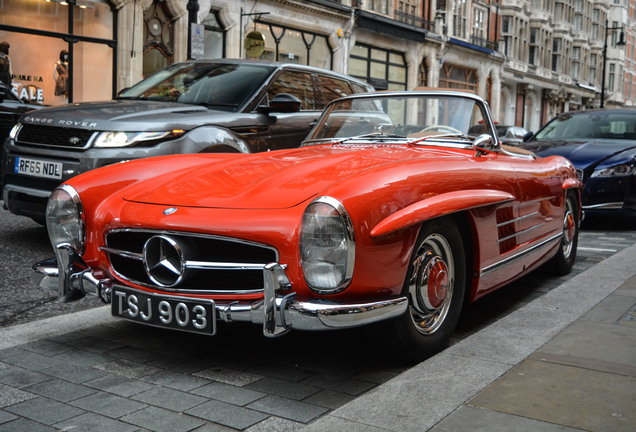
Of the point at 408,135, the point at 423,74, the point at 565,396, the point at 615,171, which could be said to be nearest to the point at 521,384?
the point at 565,396

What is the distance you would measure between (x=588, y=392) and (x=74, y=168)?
4.41m

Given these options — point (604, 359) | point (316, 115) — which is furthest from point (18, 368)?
point (316, 115)

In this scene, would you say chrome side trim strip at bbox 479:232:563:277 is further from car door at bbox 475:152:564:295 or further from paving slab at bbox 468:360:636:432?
paving slab at bbox 468:360:636:432

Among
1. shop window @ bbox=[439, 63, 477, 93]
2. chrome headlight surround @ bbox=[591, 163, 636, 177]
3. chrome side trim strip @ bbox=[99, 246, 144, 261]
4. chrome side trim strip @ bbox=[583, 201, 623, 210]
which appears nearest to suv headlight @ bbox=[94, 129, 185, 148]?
chrome side trim strip @ bbox=[99, 246, 144, 261]

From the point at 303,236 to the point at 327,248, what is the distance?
4.4 inches

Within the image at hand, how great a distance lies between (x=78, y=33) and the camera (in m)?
17.2

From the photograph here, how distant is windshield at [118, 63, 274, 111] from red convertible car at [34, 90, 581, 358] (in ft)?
9.07

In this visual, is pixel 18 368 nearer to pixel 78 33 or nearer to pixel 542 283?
pixel 542 283

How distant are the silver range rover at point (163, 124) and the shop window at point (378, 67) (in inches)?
784

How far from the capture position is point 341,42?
86.9 feet

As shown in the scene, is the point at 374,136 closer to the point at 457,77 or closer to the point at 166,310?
the point at 166,310

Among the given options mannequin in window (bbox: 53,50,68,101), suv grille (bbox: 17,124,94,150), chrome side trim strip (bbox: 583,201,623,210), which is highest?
mannequin in window (bbox: 53,50,68,101)

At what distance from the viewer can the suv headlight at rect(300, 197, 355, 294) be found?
120 inches

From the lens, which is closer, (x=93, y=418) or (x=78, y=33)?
(x=93, y=418)
